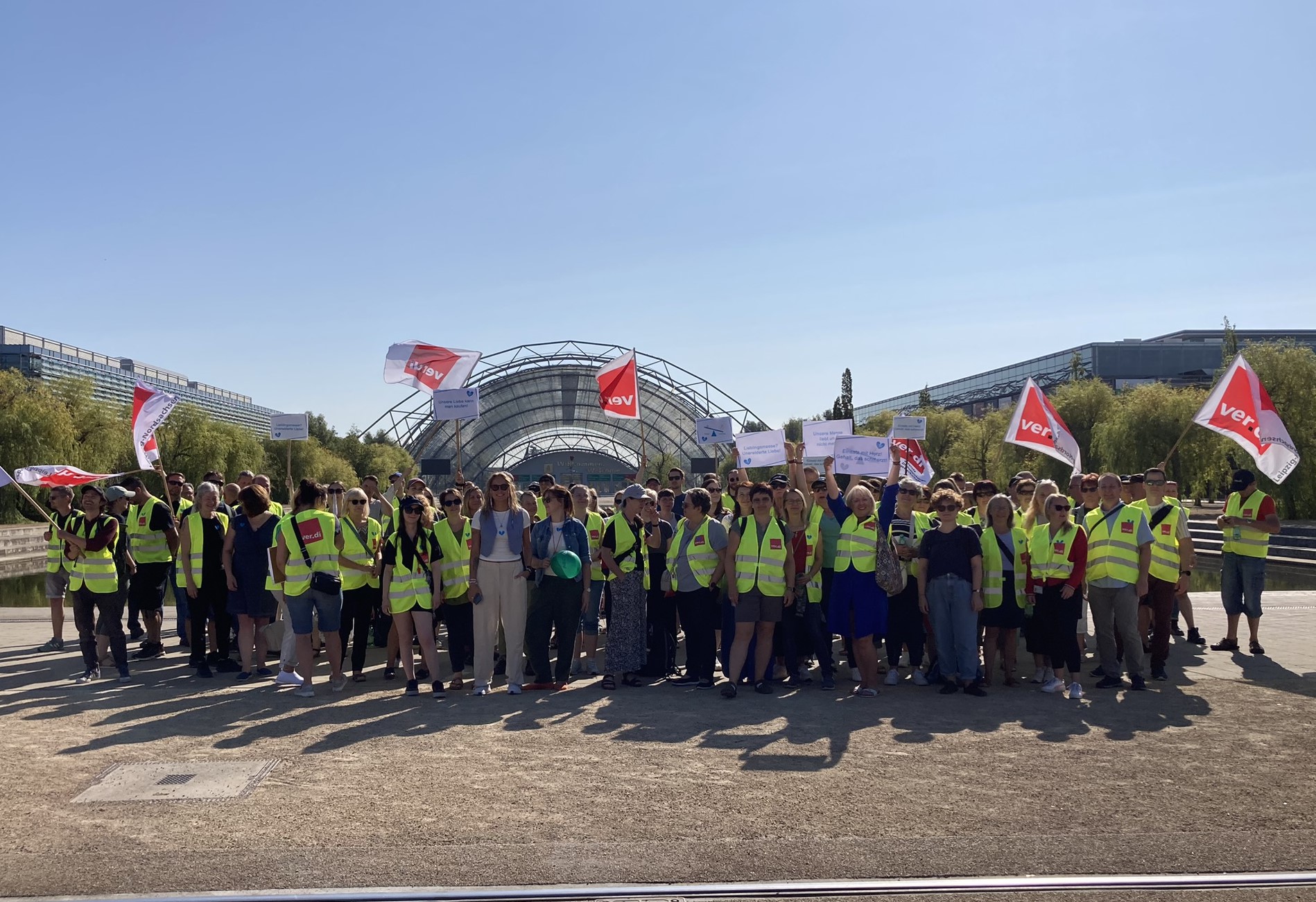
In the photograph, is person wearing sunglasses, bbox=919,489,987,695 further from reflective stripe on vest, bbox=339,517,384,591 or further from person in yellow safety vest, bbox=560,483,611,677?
reflective stripe on vest, bbox=339,517,384,591

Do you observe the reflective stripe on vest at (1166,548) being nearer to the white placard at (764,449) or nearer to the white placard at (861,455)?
the white placard at (861,455)

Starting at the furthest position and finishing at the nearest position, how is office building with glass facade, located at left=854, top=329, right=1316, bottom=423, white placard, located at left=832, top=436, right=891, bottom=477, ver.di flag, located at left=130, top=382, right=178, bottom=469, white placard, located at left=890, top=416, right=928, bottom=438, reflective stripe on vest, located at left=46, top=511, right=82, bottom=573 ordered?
office building with glass facade, located at left=854, top=329, right=1316, bottom=423
ver.di flag, located at left=130, top=382, right=178, bottom=469
white placard, located at left=890, top=416, right=928, bottom=438
white placard, located at left=832, top=436, right=891, bottom=477
reflective stripe on vest, located at left=46, top=511, right=82, bottom=573

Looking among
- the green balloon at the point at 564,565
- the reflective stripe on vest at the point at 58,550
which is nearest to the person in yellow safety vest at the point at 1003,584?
the green balloon at the point at 564,565

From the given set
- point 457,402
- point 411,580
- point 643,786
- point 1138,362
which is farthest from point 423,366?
point 1138,362

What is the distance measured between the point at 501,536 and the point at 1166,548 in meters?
6.47

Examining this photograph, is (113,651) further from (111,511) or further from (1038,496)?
(1038,496)

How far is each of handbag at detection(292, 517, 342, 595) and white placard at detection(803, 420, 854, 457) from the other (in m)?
7.24

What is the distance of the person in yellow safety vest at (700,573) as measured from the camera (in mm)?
8930

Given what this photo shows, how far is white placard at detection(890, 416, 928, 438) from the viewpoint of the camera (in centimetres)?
1379

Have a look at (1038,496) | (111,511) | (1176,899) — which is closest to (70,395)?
(111,511)

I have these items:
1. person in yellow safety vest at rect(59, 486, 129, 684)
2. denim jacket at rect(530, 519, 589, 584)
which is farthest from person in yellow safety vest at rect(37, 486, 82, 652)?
denim jacket at rect(530, 519, 589, 584)

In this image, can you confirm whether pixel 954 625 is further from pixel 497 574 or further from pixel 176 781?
pixel 176 781

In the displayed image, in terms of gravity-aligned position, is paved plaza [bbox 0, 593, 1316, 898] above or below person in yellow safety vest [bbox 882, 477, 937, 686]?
below

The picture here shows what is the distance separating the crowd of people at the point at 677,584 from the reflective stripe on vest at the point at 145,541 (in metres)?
0.86
